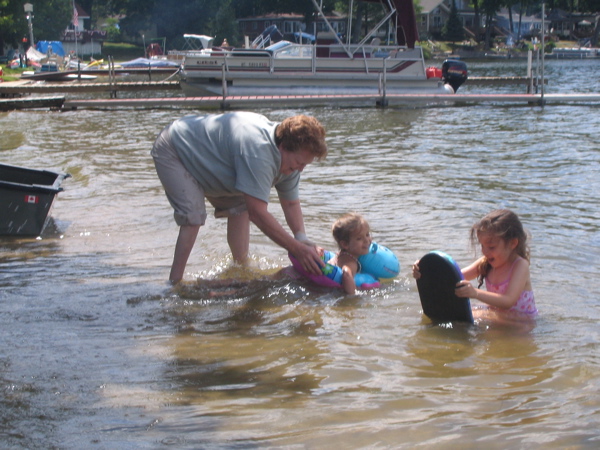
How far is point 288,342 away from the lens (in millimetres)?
4418

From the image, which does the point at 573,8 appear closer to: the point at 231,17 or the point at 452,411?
the point at 231,17

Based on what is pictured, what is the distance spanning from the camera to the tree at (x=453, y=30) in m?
91.2

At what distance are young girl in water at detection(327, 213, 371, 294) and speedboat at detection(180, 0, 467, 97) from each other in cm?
1932

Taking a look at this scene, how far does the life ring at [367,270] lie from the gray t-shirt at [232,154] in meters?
0.60

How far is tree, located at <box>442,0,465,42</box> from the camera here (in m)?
91.2

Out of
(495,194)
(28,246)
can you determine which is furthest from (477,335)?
(495,194)

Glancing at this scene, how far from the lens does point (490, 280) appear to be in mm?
4980

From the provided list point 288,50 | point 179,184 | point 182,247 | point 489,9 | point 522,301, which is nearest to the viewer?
point 522,301

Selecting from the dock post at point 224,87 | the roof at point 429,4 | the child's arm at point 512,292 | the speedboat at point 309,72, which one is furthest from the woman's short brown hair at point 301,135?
the roof at point 429,4

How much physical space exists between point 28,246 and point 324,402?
467 centimetres

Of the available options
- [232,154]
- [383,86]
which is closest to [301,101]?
[383,86]

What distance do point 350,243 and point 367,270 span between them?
0.26m

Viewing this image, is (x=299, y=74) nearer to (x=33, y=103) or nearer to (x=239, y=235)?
(x=33, y=103)

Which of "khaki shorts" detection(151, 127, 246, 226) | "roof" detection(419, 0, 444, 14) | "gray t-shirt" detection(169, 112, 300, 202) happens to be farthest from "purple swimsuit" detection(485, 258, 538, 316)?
"roof" detection(419, 0, 444, 14)
